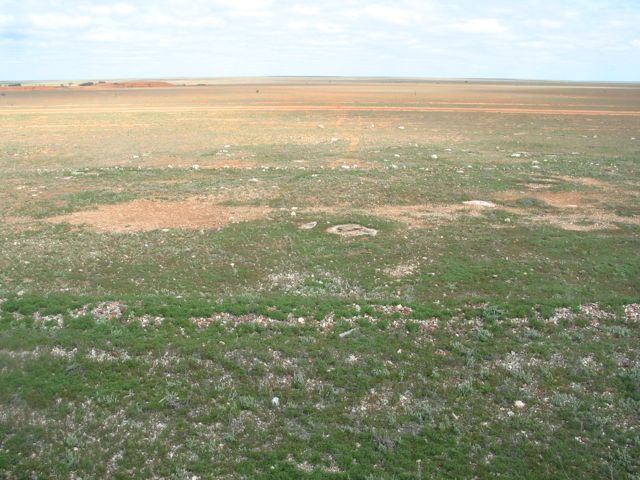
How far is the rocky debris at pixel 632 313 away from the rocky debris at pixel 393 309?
16.9 ft

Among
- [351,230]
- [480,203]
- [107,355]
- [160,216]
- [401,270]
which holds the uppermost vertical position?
[480,203]

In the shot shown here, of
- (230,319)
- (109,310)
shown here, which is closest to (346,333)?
(230,319)

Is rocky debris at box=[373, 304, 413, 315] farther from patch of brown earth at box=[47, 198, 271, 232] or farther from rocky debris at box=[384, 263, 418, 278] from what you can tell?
patch of brown earth at box=[47, 198, 271, 232]

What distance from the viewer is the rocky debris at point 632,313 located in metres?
11.5

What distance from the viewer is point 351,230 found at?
18.1 m

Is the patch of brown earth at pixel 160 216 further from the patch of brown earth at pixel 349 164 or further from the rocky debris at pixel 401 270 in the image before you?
the patch of brown earth at pixel 349 164

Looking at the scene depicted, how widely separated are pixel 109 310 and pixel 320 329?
505 centimetres

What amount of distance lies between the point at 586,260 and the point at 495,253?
270 centimetres

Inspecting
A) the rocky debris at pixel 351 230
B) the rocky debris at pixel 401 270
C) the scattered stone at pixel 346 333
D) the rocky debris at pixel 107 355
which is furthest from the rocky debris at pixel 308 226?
the rocky debris at pixel 107 355

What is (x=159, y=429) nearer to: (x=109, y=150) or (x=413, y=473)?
(x=413, y=473)

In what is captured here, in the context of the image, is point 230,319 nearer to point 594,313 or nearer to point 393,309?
point 393,309

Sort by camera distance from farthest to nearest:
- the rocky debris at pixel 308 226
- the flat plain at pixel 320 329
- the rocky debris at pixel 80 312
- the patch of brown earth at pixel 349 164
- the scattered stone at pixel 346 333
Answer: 1. the patch of brown earth at pixel 349 164
2. the rocky debris at pixel 308 226
3. the rocky debris at pixel 80 312
4. the scattered stone at pixel 346 333
5. the flat plain at pixel 320 329

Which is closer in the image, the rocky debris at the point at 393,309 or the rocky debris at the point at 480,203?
the rocky debris at the point at 393,309

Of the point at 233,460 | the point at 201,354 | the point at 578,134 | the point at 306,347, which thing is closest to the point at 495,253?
the point at 306,347
